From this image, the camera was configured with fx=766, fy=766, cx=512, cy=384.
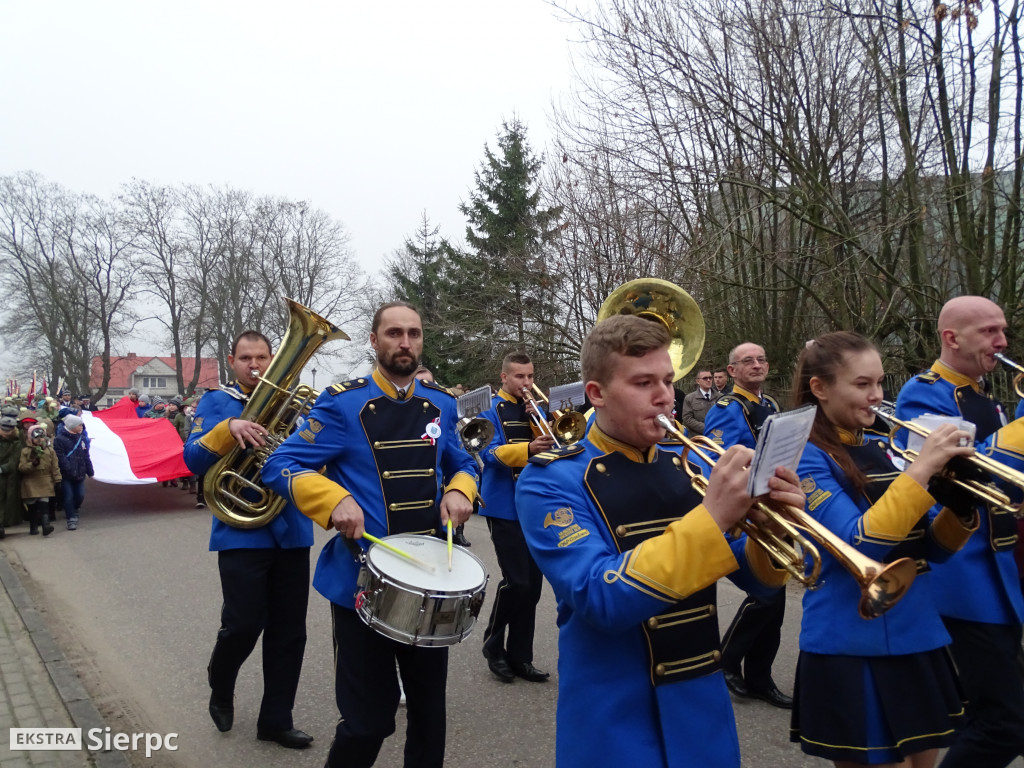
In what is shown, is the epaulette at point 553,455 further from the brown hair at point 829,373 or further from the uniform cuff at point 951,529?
the uniform cuff at point 951,529

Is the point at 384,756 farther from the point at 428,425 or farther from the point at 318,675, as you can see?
the point at 428,425

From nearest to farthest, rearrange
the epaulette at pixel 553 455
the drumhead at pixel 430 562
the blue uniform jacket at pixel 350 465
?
the epaulette at pixel 553 455 < the drumhead at pixel 430 562 < the blue uniform jacket at pixel 350 465

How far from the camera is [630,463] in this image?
215 cm

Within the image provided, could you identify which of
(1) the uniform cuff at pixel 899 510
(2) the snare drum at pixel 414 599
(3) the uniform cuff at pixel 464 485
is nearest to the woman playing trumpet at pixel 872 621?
Answer: (1) the uniform cuff at pixel 899 510

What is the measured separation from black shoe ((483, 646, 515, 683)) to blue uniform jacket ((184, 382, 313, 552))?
165cm

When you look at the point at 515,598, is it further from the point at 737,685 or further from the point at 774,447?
the point at 774,447

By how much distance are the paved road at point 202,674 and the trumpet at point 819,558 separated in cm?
64

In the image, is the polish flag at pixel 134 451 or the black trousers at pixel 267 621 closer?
the black trousers at pixel 267 621

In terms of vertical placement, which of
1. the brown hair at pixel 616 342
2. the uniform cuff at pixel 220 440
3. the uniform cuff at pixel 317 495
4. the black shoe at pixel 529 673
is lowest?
the black shoe at pixel 529 673

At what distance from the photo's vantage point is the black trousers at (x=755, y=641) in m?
4.62

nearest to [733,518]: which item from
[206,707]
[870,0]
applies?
[206,707]

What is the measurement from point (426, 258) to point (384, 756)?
26.8m

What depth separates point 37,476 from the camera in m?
10.8

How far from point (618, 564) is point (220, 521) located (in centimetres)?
310
